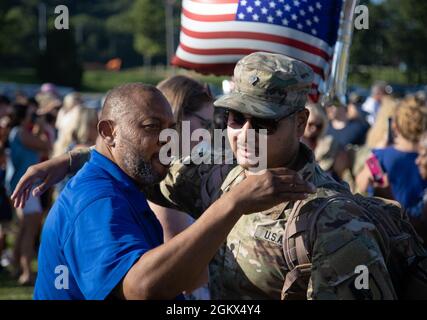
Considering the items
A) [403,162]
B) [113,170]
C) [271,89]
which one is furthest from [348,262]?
[403,162]

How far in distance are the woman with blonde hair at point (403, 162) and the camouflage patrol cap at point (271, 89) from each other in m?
2.79

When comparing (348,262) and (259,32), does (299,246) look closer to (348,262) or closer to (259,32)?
(348,262)

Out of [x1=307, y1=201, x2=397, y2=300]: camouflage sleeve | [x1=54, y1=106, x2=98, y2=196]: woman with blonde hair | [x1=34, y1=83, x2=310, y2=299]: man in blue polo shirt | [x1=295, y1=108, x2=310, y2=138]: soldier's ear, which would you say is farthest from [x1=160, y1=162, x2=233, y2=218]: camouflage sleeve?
[x1=54, y1=106, x2=98, y2=196]: woman with blonde hair

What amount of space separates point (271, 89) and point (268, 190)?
48 cm

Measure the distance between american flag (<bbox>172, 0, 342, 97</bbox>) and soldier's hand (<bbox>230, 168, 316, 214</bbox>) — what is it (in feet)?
6.83

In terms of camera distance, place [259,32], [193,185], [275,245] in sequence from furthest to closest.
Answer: [259,32], [193,185], [275,245]

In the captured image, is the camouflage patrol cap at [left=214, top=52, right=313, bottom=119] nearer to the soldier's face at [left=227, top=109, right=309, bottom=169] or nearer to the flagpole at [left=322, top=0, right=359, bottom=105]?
the soldier's face at [left=227, top=109, right=309, bottom=169]

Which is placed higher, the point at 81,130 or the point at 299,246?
the point at 299,246

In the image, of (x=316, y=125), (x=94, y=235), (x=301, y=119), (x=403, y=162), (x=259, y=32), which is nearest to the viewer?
(x=94, y=235)

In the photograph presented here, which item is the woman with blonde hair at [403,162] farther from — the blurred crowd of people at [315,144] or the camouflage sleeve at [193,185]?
the camouflage sleeve at [193,185]

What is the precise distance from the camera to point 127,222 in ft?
7.86

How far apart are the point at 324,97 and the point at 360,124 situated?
446 centimetres

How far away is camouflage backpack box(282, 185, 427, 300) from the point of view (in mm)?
2404
